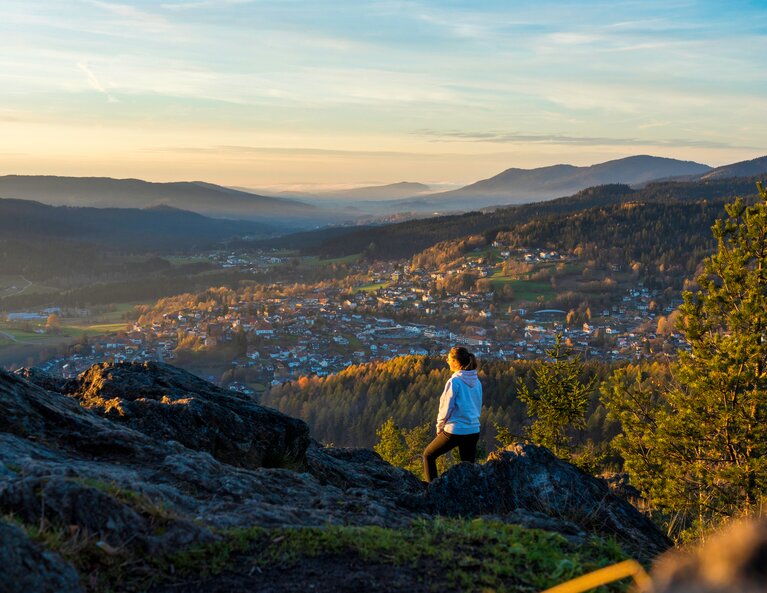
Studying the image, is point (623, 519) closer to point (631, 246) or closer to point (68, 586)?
point (68, 586)

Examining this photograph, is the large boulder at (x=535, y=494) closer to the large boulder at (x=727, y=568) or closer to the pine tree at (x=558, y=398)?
the large boulder at (x=727, y=568)

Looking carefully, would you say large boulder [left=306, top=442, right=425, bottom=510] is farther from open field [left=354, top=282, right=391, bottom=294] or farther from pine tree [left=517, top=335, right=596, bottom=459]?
open field [left=354, top=282, right=391, bottom=294]

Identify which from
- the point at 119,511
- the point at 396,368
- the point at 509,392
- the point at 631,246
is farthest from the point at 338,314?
the point at 119,511

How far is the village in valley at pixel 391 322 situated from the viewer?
308ft

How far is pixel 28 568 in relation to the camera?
4070mm

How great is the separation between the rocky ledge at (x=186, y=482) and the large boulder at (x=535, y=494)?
20 millimetres

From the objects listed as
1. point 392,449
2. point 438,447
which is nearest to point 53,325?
point 392,449

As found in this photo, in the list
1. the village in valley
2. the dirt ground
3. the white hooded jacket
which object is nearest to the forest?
the white hooded jacket

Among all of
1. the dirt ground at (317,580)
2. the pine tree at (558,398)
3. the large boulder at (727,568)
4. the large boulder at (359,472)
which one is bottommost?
the pine tree at (558,398)

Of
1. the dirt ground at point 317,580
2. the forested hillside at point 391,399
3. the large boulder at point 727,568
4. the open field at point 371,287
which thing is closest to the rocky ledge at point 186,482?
the dirt ground at point 317,580

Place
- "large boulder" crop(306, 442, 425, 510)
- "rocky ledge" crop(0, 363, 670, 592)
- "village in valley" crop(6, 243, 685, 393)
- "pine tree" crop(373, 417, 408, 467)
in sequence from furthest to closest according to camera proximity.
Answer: "village in valley" crop(6, 243, 685, 393) → "pine tree" crop(373, 417, 408, 467) → "large boulder" crop(306, 442, 425, 510) → "rocky ledge" crop(0, 363, 670, 592)

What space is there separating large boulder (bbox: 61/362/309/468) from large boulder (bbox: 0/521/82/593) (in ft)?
18.0

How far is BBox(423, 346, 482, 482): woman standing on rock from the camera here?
973cm

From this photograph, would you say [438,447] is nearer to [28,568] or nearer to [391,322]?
[28,568]
